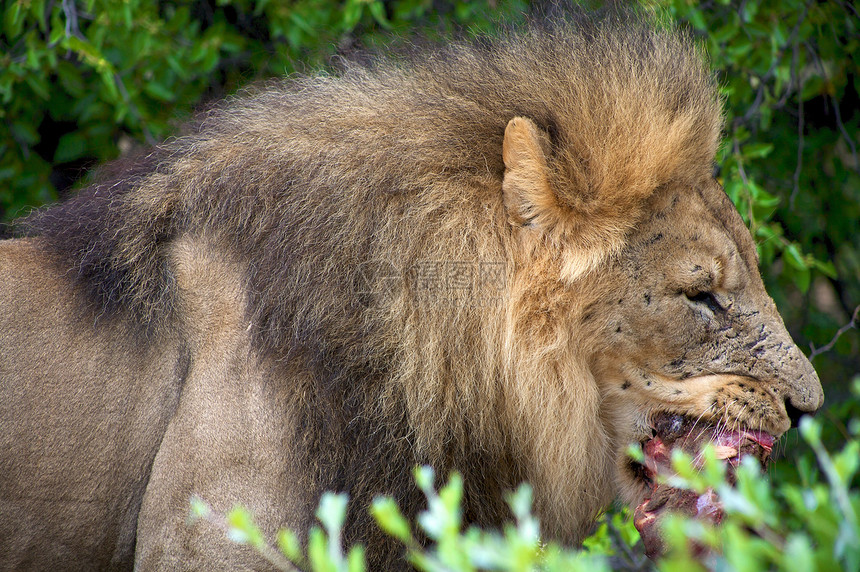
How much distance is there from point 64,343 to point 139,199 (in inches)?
17.7

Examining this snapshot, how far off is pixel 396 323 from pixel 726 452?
932 millimetres

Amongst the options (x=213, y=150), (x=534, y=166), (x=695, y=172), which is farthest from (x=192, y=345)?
(x=695, y=172)

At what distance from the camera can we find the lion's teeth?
2100 mm

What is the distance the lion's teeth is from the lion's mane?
0.32m

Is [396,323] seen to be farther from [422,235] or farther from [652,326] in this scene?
[652,326]

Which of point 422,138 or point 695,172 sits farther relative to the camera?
point 695,172

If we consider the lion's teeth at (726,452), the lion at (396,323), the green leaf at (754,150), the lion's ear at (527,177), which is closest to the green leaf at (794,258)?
the green leaf at (754,150)

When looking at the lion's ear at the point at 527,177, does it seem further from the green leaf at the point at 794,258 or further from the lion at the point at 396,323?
the green leaf at the point at 794,258

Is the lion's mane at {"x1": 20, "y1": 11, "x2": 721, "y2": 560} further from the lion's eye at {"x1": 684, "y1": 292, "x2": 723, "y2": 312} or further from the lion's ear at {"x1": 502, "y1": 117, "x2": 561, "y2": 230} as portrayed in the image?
the lion's eye at {"x1": 684, "y1": 292, "x2": 723, "y2": 312}

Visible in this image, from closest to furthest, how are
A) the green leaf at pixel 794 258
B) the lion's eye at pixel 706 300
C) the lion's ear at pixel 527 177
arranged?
the lion's ear at pixel 527 177, the lion's eye at pixel 706 300, the green leaf at pixel 794 258

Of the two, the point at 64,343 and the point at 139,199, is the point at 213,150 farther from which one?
the point at 64,343

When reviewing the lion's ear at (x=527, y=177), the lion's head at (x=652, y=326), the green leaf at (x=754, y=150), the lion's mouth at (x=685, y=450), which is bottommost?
the lion's mouth at (x=685, y=450)

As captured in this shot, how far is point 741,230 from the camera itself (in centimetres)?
236

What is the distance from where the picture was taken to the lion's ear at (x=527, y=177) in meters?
2.03
